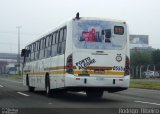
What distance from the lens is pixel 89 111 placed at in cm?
1391

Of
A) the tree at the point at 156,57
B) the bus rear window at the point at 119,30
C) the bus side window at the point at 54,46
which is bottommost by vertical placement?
the bus side window at the point at 54,46

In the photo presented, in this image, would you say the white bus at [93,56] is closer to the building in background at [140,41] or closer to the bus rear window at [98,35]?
the bus rear window at [98,35]

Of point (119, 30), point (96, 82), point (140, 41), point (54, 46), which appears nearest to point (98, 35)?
point (119, 30)

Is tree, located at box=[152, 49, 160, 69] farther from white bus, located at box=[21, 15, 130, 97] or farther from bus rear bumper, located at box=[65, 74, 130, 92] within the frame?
bus rear bumper, located at box=[65, 74, 130, 92]

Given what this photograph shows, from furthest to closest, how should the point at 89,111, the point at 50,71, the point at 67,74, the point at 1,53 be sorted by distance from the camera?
the point at 1,53 → the point at 50,71 → the point at 67,74 → the point at 89,111

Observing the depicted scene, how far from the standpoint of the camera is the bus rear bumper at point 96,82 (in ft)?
57.3

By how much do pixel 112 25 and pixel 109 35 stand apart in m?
0.43

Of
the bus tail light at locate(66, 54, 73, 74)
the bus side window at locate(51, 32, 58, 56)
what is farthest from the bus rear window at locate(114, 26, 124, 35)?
the bus side window at locate(51, 32, 58, 56)

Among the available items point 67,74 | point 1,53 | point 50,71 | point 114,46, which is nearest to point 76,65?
point 67,74

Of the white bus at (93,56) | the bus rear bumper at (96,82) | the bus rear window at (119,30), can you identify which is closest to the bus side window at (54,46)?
the white bus at (93,56)

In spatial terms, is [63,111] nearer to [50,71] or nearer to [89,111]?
[89,111]

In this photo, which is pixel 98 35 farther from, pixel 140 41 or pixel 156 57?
pixel 140 41

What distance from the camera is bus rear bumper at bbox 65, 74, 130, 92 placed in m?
17.5

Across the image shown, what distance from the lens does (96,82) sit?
57.7ft
